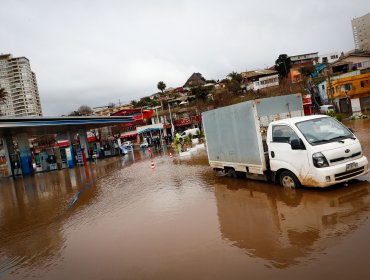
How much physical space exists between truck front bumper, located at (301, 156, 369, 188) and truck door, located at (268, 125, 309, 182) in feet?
0.96

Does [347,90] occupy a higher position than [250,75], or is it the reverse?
[250,75]

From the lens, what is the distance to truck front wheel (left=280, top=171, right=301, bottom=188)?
8.27 meters

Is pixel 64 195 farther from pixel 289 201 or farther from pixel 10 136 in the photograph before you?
pixel 10 136

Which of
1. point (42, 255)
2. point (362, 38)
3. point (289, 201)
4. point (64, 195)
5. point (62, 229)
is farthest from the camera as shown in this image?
point (362, 38)

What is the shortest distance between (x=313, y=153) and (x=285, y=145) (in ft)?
3.20

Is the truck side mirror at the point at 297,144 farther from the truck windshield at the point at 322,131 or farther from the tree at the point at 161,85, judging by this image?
the tree at the point at 161,85

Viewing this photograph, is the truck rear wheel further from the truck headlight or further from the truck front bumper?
the truck headlight

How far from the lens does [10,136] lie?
32000 millimetres

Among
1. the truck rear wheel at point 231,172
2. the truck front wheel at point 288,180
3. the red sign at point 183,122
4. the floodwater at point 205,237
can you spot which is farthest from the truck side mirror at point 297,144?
the red sign at point 183,122

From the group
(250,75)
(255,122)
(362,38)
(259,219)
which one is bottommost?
(259,219)

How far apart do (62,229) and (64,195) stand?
6.14 metres

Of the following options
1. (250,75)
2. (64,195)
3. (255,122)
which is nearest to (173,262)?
(255,122)

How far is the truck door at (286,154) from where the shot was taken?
307 inches

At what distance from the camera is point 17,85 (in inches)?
5487
